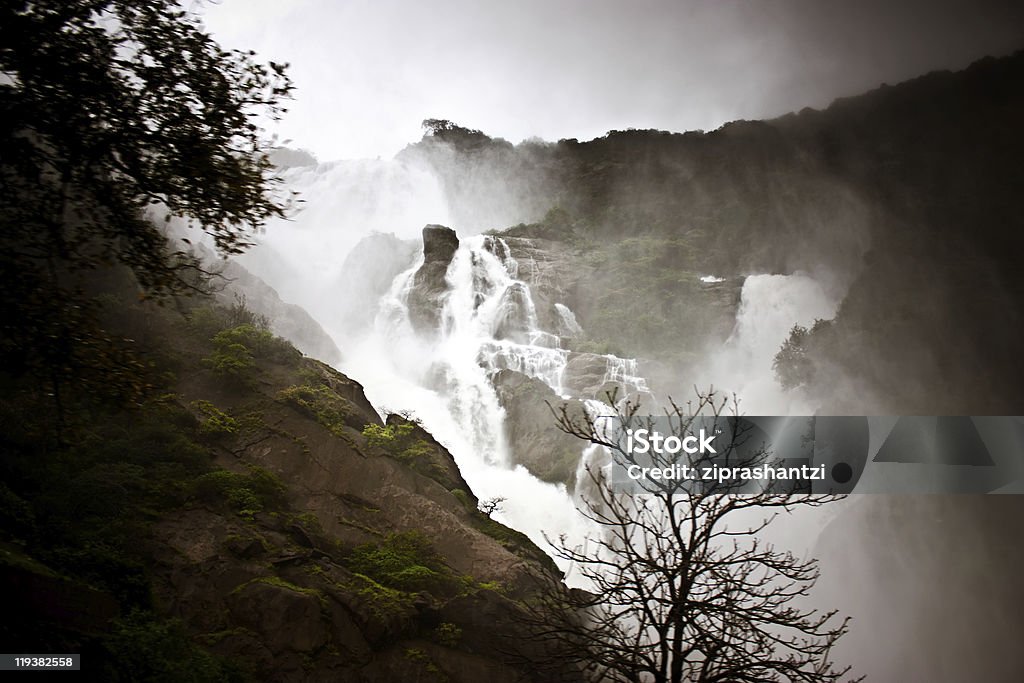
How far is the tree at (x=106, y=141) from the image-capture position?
15.4 feet

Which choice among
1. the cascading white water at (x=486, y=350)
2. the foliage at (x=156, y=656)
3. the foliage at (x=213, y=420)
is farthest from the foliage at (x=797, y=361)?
the foliage at (x=156, y=656)

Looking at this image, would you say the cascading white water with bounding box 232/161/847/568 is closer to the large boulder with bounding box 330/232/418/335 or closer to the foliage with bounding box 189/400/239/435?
the large boulder with bounding box 330/232/418/335

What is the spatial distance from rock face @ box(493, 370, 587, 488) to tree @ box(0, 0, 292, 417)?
20.4 meters

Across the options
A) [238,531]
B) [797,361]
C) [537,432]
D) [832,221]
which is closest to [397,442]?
[238,531]

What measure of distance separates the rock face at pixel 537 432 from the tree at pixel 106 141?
66.9 ft

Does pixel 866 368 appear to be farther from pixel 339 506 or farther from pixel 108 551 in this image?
pixel 108 551

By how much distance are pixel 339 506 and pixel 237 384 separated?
3726mm

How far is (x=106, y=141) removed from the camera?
16.3 feet

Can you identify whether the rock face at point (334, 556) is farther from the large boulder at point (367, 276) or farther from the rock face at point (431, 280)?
the large boulder at point (367, 276)

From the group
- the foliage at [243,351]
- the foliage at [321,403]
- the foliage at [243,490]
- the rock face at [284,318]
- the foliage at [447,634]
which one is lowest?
the foliage at [447,634]

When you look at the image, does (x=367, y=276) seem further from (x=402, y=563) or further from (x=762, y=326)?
(x=402, y=563)

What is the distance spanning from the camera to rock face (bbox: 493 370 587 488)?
25.8 m

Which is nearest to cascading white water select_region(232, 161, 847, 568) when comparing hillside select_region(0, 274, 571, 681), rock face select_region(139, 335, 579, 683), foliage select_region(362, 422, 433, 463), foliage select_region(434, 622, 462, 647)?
foliage select_region(362, 422, 433, 463)

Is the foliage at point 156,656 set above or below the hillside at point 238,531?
below
